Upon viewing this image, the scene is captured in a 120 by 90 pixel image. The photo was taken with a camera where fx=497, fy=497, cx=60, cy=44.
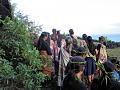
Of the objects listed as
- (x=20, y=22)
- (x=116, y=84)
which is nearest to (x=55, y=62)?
(x=20, y=22)

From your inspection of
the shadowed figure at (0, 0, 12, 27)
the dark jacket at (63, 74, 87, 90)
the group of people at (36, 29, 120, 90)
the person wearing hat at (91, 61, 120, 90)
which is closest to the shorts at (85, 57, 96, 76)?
the group of people at (36, 29, 120, 90)

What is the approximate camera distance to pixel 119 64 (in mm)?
14078

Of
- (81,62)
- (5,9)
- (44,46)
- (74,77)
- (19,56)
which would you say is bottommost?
(74,77)

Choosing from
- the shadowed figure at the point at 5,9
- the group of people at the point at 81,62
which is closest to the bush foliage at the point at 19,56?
the shadowed figure at the point at 5,9

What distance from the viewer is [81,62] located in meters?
9.11

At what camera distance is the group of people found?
8.94 meters

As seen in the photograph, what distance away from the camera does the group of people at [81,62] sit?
8938 mm

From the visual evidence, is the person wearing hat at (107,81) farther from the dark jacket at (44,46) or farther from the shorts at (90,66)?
the dark jacket at (44,46)

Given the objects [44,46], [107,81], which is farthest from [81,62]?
[44,46]

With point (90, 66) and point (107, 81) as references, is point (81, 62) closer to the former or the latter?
point (107, 81)

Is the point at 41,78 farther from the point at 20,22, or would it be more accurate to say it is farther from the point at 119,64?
the point at 119,64

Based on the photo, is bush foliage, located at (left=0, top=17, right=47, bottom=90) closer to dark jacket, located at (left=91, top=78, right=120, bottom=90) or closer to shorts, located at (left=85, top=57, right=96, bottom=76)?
dark jacket, located at (left=91, top=78, right=120, bottom=90)

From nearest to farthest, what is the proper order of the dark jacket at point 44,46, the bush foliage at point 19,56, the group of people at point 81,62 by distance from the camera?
the group of people at point 81,62, the bush foliage at point 19,56, the dark jacket at point 44,46

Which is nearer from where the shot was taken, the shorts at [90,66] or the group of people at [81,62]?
the group of people at [81,62]
